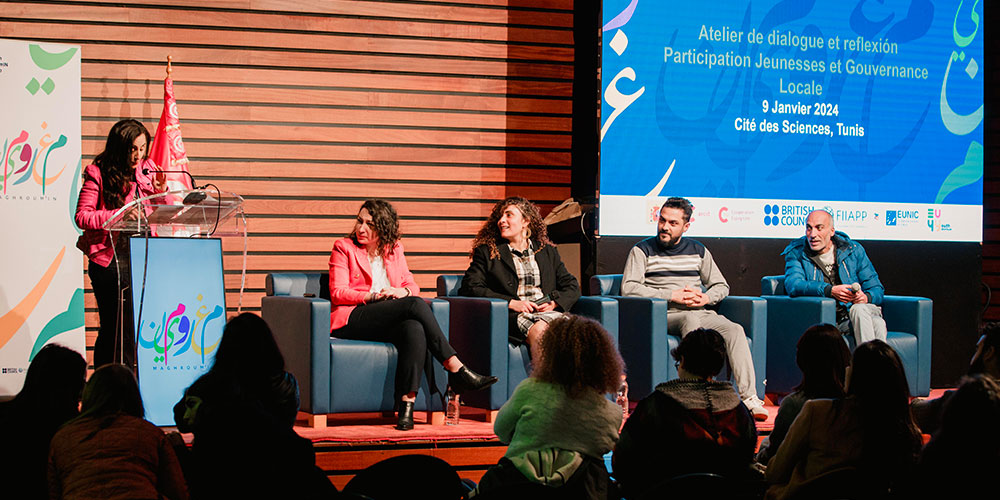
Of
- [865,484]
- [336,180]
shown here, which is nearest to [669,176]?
[336,180]

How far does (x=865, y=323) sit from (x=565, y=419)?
2882 millimetres

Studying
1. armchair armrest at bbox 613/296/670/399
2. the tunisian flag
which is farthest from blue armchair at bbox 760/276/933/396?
the tunisian flag

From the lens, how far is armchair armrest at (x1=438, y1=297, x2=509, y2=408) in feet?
13.9

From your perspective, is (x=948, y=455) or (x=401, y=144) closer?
(x=948, y=455)

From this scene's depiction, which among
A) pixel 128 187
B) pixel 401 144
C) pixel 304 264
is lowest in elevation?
pixel 304 264

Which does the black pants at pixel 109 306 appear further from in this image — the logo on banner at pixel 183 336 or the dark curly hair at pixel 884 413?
the dark curly hair at pixel 884 413

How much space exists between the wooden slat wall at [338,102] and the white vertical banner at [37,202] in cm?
57

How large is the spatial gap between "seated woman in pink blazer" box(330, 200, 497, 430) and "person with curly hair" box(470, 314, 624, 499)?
1.46 metres

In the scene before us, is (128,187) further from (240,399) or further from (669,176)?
(669,176)

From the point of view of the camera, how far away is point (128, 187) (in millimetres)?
4078

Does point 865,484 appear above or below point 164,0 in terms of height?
below

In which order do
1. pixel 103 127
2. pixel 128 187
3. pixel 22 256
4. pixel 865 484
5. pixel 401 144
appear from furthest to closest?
pixel 401 144 → pixel 103 127 → pixel 22 256 → pixel 128 187 → pixel 865 484

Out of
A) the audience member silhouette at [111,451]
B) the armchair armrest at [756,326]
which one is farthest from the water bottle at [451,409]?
the audience member silhouette at [111,451]

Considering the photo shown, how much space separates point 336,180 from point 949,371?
4098 mm
